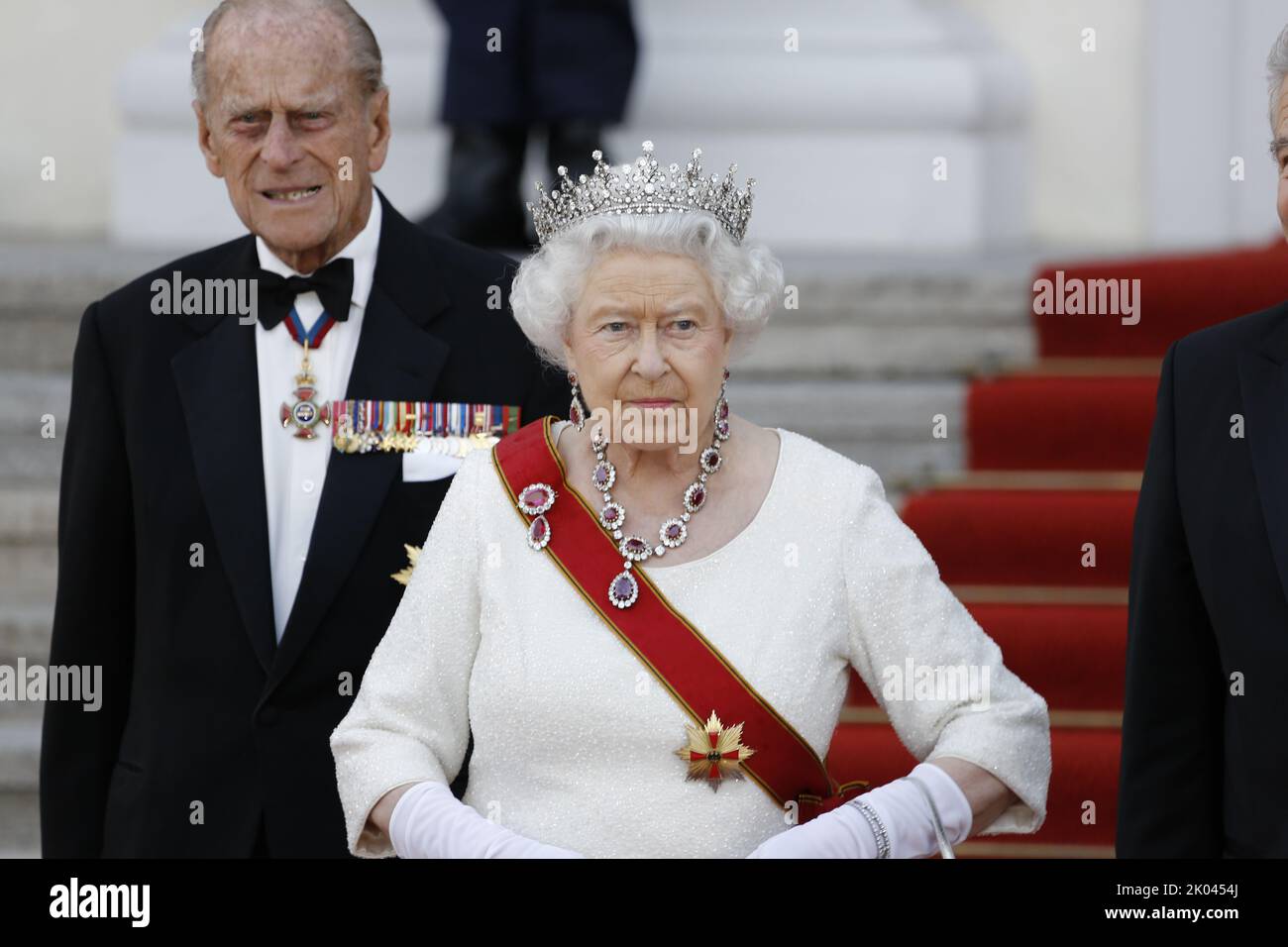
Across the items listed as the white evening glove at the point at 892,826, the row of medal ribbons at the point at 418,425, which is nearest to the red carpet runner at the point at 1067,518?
the row of medal ribbons at the point at 418,425

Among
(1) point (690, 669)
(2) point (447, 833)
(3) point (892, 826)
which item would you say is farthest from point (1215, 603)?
(2) point (447, 833)

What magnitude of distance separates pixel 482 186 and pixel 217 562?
9.02 feet

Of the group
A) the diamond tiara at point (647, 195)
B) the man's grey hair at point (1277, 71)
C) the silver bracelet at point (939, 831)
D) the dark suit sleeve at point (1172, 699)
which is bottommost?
the silver bracelet at point (939, 831)

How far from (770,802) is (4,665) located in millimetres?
2508

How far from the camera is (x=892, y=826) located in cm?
227

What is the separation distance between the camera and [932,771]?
2326 millimetres

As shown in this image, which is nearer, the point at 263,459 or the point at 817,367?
the point at 263,459

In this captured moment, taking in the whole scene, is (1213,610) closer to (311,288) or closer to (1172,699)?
(1172,699)

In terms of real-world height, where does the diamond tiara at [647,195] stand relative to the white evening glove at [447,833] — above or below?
above

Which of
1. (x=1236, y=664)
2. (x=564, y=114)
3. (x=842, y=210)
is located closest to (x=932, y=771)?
(x=1236, y=664)

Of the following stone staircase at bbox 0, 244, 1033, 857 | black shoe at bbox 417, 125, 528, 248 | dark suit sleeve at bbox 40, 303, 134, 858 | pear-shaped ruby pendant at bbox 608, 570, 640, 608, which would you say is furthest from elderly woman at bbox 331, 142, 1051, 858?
black shoe at bbox 417, 125, 528, 248

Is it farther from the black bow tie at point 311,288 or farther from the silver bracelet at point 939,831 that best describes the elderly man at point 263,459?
the silver bracelet at point 939,831

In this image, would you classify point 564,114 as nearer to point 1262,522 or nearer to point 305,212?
point 305,212

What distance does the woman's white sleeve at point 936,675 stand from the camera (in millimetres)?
2355
